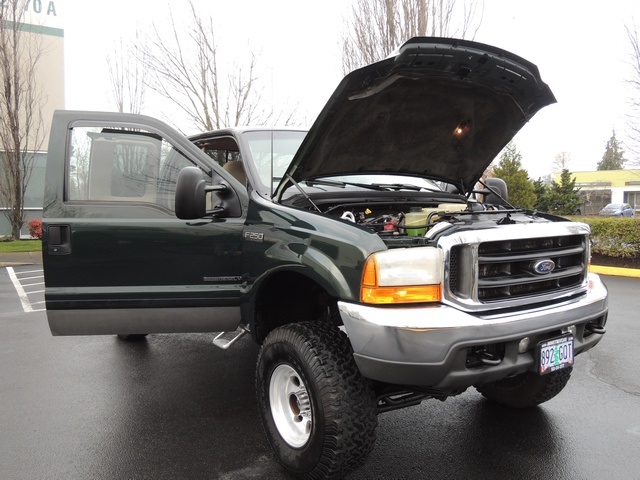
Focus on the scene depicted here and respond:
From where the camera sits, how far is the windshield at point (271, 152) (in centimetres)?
353

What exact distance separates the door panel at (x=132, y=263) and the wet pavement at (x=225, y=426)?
2.35ft

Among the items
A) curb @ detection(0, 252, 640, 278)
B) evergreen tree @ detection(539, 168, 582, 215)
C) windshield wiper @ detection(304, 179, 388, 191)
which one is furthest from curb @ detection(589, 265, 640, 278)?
evergreen tree @ detection(539, 168, 582, 215)

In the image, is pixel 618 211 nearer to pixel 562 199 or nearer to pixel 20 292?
pixel 562 199

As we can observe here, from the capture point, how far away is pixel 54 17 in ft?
57.8

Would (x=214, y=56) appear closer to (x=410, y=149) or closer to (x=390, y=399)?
(x=410, y=149)

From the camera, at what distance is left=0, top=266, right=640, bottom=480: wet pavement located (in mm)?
2852

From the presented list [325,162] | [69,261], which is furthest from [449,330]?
[69,261]

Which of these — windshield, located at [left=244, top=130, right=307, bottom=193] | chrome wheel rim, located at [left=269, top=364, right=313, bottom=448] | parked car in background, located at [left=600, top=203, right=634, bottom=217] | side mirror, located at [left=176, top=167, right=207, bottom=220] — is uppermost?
windshield, located at [left=244, top=130, right=307, bottom=193]

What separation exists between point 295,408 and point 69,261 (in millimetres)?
1823

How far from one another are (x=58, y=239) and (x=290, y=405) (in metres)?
1.92

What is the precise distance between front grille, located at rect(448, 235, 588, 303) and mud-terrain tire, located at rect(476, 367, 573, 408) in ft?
2.56

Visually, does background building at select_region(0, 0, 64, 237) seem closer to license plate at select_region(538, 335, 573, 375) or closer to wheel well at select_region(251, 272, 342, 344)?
wheel well at select_region(251, 272, 342, 344)

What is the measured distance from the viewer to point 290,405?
9.39 feet

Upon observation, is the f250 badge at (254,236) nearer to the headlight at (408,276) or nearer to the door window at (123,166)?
the door window at (123,166)
